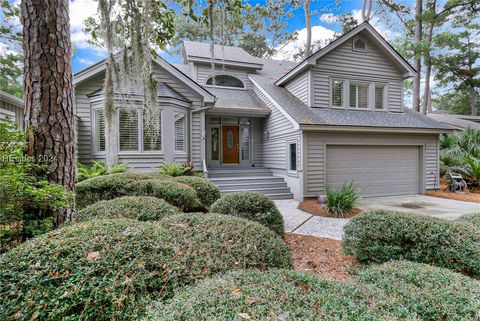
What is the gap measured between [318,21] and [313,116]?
9898 mm

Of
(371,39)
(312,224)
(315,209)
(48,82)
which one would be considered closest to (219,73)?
(371,39)

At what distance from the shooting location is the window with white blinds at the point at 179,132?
29.0 ft

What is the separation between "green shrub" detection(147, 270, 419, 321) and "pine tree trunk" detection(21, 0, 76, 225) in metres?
2.09

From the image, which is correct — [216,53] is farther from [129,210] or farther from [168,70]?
[129,210]

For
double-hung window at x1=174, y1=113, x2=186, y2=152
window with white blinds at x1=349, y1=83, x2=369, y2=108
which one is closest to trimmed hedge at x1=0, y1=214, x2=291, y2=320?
double-hung window at x1=174, y1=113, x2=186, y2=152

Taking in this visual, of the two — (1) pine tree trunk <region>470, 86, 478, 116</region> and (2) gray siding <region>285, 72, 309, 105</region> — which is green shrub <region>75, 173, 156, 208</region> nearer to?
(2) gray siding <region>285, 72, 309, 105</region>

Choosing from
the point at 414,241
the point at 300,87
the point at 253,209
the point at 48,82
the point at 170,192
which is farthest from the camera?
the point at 300,87

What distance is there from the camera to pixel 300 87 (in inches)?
398

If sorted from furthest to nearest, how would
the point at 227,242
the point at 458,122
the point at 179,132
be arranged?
the point at 458,122
the point at 179,132
the point at 227,242

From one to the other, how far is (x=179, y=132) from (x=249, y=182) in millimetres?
3280

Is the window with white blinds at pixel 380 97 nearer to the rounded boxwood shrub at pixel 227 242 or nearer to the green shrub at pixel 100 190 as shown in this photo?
the rounded boxwood shrub at pixel 227 242

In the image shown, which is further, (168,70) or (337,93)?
(337,93)

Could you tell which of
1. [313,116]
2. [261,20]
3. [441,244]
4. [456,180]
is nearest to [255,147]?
→ [313,116]

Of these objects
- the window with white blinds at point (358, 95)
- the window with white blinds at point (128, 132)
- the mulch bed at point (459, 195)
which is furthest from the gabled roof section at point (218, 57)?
the mulch bed at point (459, 195)
